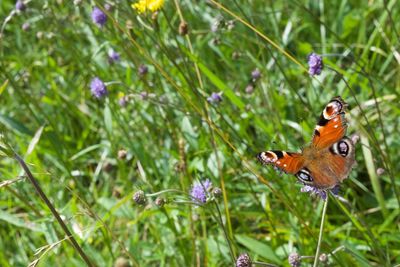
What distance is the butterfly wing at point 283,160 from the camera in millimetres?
1677

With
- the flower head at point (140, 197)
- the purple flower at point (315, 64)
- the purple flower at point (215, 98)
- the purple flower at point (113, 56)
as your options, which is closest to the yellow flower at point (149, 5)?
the purple flower at point (215, 98)

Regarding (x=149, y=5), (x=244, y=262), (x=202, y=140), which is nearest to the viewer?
(x=244, y=262)

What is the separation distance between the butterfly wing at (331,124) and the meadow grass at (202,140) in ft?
0.79

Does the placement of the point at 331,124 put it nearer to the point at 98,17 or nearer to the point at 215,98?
the point at 215,98

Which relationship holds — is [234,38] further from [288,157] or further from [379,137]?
[288,157]

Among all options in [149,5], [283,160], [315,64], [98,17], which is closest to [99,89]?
[98,17]

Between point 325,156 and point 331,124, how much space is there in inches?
3.5

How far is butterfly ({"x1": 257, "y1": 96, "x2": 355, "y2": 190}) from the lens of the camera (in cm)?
167

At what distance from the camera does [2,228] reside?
3152mm

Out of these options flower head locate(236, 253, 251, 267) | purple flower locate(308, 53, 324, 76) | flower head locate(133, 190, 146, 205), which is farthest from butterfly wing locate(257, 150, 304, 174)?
purple flower locate(308, 53, 324, 76)

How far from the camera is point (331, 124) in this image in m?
1.76

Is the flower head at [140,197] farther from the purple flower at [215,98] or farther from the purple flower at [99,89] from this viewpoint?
the purple flower at [99,89]

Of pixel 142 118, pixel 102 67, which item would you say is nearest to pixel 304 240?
pixel 142 118

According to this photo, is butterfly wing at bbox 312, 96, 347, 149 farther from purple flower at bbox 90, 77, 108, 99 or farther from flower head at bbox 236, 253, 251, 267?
purple flower at bbox 90, 77, 108, 99
